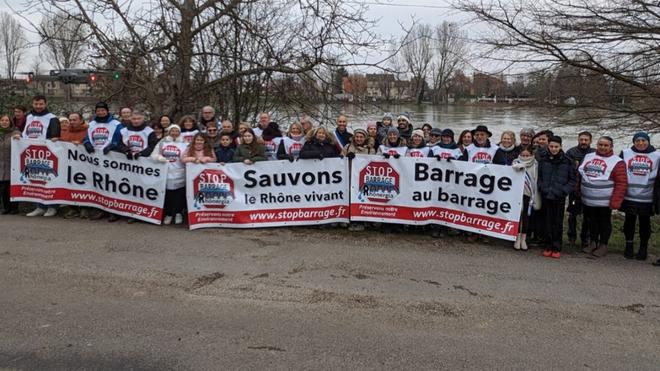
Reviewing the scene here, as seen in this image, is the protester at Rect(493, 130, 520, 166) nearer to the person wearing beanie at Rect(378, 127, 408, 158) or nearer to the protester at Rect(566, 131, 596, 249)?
the protester at Rect(566, 131, 596, 249)

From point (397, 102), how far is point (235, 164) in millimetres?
7273

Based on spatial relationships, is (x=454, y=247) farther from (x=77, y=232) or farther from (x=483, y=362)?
(x=77, y=232)

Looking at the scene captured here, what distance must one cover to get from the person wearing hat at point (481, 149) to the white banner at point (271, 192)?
1.84m

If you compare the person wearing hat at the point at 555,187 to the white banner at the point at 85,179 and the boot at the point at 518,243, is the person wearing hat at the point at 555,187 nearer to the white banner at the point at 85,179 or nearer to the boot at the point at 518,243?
the boot at the point at 518,243

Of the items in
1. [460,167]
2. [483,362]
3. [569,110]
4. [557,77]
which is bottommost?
[483,362]

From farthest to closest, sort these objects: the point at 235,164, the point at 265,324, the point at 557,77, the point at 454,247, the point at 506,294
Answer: the point at 557,77 < the point at 235,164 < the point at 454,247 < the point at 506,294 < the point at 265,324

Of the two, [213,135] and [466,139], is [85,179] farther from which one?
[466,139]

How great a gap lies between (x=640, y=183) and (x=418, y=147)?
2920 millimetres

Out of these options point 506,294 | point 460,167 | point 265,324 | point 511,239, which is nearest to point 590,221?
point 511,239

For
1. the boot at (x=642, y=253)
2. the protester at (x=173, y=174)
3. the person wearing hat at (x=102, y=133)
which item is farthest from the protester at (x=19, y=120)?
the boot at (x=642, y=253)

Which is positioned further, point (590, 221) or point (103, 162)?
point (103, 162)

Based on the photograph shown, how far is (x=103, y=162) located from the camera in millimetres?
7773

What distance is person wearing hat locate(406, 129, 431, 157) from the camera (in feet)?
24.3

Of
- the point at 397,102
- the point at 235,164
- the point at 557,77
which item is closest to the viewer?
the point at 235,164
